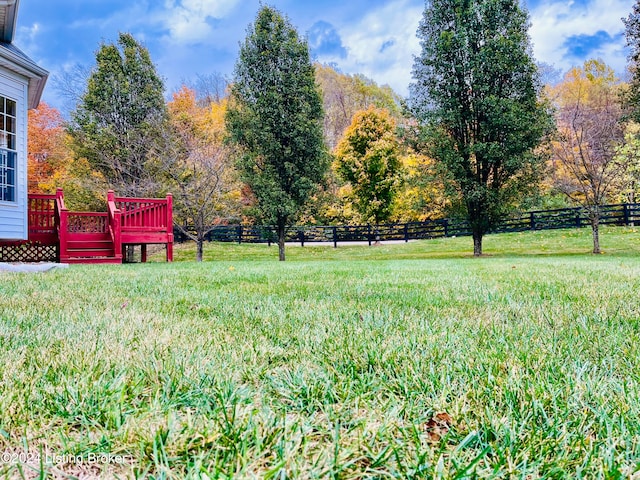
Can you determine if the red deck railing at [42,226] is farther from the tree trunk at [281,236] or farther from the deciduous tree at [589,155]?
the deciduous tree at [589,155]

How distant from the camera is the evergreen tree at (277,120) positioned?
13.9 m

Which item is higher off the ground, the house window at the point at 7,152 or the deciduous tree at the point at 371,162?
the deciduous tree at the point at 371,162

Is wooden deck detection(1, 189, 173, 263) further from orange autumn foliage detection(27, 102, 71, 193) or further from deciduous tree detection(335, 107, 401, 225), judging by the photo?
deciduous tree detection(335, 107, 401, 225)

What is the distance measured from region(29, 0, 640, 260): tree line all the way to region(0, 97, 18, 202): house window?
5.89 meters

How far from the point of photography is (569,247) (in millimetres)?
15664

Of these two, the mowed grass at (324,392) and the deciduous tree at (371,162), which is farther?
the deciduous tree at (371,162)

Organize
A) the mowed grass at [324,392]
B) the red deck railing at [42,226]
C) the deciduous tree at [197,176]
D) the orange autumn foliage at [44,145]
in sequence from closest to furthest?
the mowed grass at [324,392] < the red deck railing at [42,226] < the deciduous tree at [197,176] < the orange autumn foliage at [44,145]

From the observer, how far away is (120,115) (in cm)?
1514

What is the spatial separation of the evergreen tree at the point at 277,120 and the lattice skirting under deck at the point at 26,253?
6.47 m

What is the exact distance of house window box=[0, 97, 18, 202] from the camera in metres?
7.24

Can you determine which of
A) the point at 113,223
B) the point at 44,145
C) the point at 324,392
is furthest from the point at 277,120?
the point at 44,145

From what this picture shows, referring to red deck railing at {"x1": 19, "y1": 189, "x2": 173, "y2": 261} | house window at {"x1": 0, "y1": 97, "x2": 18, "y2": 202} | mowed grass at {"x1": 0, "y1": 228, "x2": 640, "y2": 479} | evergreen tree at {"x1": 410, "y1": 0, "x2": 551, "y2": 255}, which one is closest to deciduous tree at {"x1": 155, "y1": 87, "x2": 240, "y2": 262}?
red deck railing at {"x1": 19, "y1": 189, "x2": 173, "y2": 261}

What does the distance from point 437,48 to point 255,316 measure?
1451 centimetres

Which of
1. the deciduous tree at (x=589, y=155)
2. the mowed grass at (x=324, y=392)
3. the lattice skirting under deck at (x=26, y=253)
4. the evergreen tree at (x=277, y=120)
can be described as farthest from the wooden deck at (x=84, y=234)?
the deciduous tree at (x=589, y=155)
